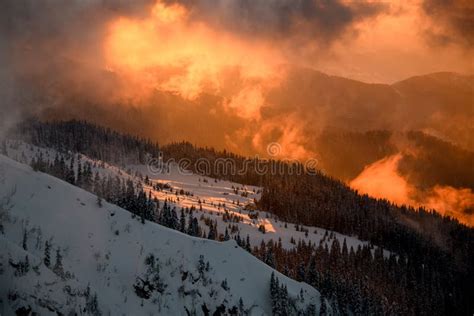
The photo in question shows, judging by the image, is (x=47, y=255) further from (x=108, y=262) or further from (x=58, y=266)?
(x=108, y=262)

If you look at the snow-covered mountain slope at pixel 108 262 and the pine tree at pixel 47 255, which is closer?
the snow-covered mountain slope at pixel 108 262

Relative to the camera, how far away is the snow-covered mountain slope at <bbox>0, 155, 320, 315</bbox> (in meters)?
71.8

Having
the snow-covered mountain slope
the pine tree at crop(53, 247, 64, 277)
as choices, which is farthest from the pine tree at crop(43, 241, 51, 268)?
the pine tree at crop(53, 247, 64, 277)

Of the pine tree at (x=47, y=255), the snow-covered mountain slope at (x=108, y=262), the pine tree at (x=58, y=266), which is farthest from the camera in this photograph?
the pine tree at (x=47, y=255)

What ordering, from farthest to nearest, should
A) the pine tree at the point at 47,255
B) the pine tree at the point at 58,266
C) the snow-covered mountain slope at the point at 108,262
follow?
the pine tree at the point at 47,255 < the pine tree at the point at 58,266 < the snow-covered mountain slope at the point at 108,262

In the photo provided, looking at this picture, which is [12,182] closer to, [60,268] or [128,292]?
[60,268]

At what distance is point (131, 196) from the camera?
12362 cm

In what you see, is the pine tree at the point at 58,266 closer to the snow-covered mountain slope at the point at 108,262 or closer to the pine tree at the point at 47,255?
the snow-covered mountain slope at the point at 108,262

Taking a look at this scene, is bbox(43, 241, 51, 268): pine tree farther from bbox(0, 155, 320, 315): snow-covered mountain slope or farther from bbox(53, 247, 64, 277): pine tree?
bbox(53, 247, 64, 277): pine tree

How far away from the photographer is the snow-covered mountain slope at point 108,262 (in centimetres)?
7175

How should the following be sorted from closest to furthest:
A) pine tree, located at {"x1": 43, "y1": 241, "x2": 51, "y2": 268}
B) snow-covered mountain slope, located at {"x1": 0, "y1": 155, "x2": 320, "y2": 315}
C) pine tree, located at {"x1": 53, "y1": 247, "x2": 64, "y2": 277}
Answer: snow-covered mountain slope, located at {"x1": 0, "y1": 155, "x2": 320, "y2": 315} < pine tree, located at {"x1": 53, "y1": 247, "x2": 64, "y2": 277} < pine tree, located at {"x1": 43, "y1": 241, "x2": 51, "y2": 268}

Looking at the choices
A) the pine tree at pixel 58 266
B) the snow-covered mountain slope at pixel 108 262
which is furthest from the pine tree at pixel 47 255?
the pine tree at pixel 58 266

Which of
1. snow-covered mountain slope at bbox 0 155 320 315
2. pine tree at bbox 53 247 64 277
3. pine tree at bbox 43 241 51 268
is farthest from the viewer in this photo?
pine tree at bbox 43 241 51 268

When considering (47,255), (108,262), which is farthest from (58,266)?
(108,262)
